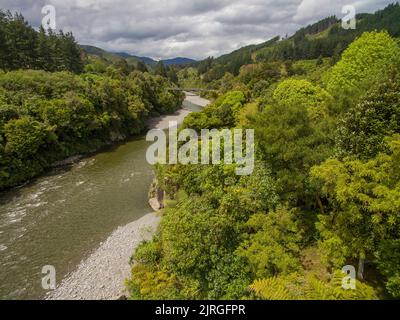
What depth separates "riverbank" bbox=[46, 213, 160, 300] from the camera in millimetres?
→ 15430

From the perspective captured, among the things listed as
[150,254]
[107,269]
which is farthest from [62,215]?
[150,254]

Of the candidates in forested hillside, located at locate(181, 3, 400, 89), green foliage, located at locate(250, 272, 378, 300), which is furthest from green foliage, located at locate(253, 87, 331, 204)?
forested hillside, located at locate(181, 3, 400, 89)

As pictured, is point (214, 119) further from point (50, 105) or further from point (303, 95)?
point (50, 105)

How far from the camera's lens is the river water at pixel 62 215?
1734cm

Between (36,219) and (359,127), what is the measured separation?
24.7m

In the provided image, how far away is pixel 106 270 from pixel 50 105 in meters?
27.7

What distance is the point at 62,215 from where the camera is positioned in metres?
23.3

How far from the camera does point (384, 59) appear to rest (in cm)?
2234

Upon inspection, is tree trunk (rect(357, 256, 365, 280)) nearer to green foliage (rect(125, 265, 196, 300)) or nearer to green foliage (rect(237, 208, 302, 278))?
green foliage (rect(237, 208, 302, 278))

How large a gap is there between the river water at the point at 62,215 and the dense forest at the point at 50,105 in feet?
11.3

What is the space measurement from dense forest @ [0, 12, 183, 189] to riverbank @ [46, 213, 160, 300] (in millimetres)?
16168

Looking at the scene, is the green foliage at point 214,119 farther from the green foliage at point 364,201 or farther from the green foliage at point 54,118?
the green foliage at point 364,201
